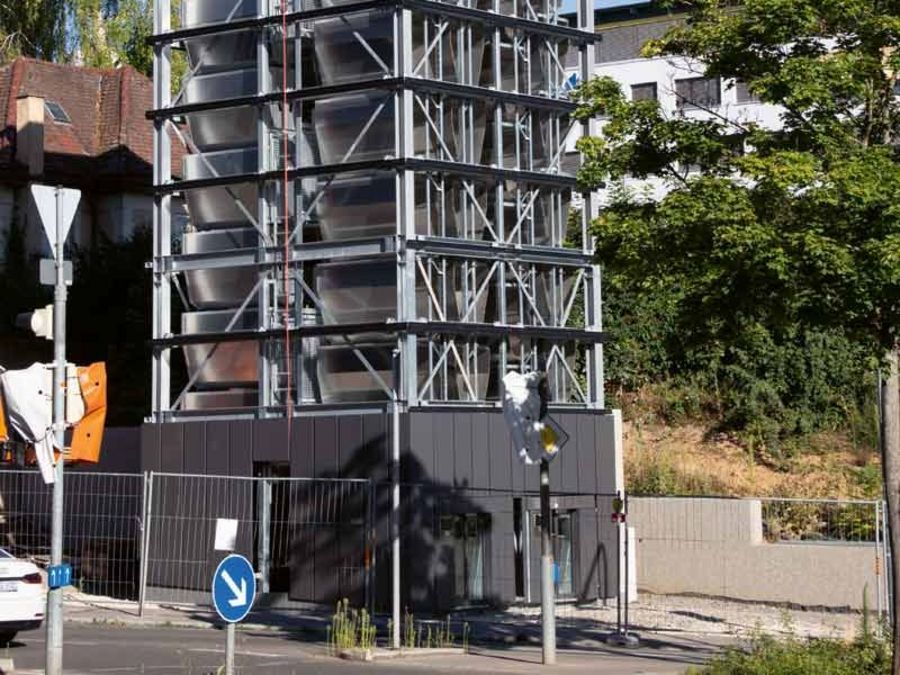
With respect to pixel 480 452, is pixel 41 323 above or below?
above

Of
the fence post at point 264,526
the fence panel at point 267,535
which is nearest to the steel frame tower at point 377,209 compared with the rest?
the fence post at point 264,526

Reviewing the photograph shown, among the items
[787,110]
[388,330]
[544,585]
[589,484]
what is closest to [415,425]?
[388,330]

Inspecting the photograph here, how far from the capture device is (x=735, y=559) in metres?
30.2

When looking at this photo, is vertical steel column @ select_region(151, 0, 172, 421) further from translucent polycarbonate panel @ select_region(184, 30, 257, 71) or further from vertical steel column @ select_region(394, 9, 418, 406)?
vertical steel column @ select_region(394, 9, 418, 406)

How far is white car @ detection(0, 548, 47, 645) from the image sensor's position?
67.9 feet

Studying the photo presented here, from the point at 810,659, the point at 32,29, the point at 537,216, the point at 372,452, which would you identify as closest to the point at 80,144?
the point at 32,29

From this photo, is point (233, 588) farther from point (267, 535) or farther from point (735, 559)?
point (735, 559)

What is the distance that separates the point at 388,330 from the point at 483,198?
11.0ft

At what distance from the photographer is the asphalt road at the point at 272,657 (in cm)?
1986

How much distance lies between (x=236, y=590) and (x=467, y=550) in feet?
48.5

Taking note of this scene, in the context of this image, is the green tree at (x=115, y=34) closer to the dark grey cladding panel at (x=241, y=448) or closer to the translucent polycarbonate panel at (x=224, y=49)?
the translucent polycarbonate panel at (x=224, y=49)

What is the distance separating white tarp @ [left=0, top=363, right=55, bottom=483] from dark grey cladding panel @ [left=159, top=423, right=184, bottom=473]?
14.8 meters

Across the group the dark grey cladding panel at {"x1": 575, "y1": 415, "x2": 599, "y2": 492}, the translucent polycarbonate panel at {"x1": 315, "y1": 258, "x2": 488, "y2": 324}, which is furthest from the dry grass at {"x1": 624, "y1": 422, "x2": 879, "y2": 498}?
the translucent polycarbonate panel at {"x1": 315, "y1": 258, "x2": 488, "y2": 324}

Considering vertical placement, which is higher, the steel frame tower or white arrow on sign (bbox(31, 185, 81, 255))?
the steel frame tower
